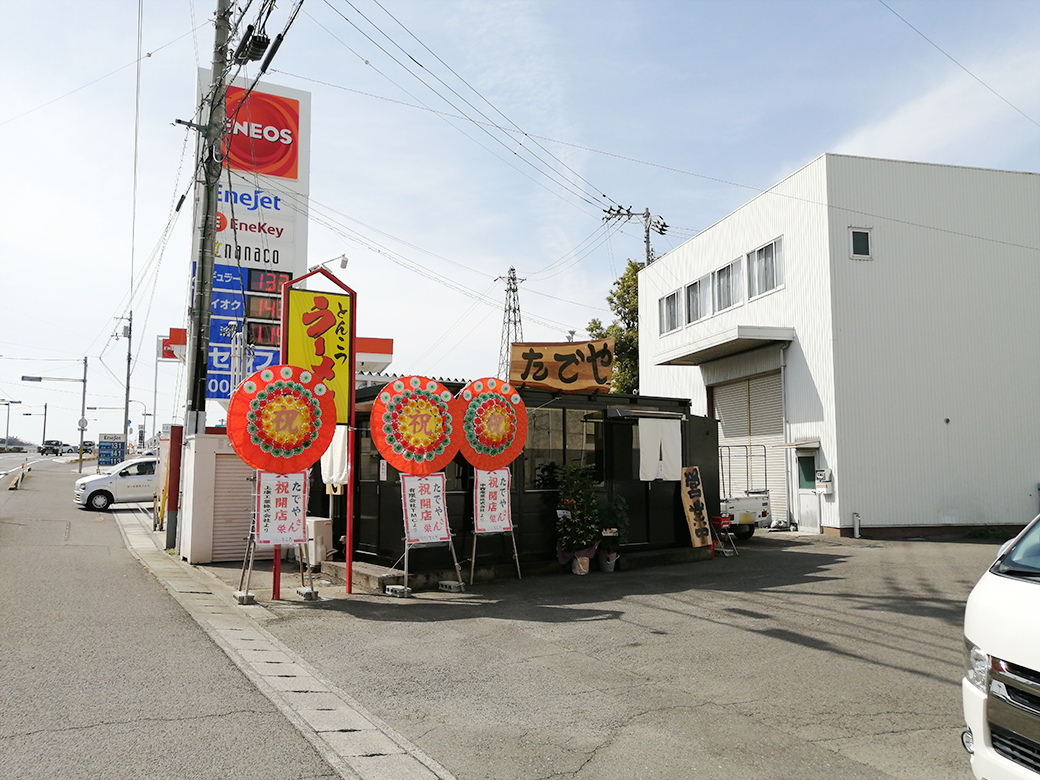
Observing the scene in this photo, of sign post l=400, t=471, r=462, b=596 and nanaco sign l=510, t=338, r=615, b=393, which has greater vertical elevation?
nanaco sign l=510, t=338, r=615, b=393

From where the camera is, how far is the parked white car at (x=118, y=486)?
24344 millimetres

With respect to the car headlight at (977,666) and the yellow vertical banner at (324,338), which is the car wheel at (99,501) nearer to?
the yellow vertical banner at (324,338)

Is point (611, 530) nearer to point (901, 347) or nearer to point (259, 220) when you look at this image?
point (901, 347)

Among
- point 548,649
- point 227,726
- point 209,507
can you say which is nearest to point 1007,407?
point 548,649

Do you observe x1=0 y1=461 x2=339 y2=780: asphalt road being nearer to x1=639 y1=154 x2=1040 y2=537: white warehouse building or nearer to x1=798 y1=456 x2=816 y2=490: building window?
x1=798 y1=456 x2=816 y2=490: building window

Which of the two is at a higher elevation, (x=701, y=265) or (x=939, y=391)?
(x=701, y=265)

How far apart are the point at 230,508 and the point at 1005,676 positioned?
12.8 metres

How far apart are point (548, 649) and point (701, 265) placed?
60.3 ft

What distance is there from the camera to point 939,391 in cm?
1850

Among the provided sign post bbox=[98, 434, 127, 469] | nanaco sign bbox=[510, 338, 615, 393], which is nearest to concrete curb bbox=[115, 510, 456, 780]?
nanaco sign bbox=[510, 338, 615, 393]

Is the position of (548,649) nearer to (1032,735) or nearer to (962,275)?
(1032,735)

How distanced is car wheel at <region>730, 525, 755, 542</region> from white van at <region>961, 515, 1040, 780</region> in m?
13.5

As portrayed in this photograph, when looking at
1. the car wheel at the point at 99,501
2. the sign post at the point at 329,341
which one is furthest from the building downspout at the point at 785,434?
the car wheel at the point at 99,501

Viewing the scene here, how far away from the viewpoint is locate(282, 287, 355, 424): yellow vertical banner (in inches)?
428
